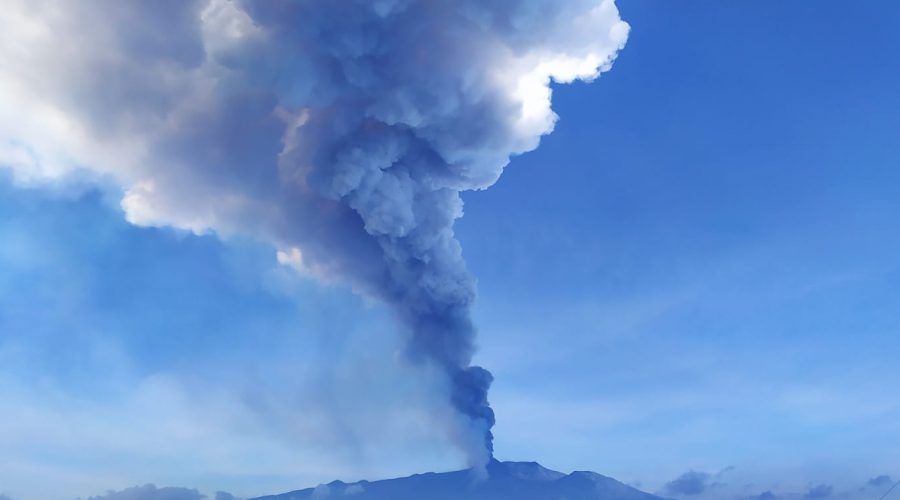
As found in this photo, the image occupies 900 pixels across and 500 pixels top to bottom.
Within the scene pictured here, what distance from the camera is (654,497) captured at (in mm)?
146000

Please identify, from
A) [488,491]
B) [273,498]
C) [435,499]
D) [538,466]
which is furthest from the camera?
[273,498]

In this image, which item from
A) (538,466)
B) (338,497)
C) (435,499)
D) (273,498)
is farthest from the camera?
(273,498)

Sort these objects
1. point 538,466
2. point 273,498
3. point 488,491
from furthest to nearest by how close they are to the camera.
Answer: point 273,498 → point 538,466 → point 488,491

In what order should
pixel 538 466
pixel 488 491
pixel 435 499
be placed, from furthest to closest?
pixel 538 466
pixel 435 499
pixel 488 491

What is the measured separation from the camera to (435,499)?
5123 inches

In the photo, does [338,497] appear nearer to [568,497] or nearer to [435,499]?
[435,499]

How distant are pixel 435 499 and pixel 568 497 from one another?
27658 mm

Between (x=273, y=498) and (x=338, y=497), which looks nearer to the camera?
(x=338, y=497)

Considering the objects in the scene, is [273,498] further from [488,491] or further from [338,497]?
[488,491]

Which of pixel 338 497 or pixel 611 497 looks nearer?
pixel 611 497

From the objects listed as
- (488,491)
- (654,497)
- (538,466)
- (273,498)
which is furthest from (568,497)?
(273,498)

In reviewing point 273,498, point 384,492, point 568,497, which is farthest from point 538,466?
point 273,498

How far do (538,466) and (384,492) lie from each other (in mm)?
32887

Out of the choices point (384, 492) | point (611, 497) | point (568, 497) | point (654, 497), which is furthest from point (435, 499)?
point (654, 497)
